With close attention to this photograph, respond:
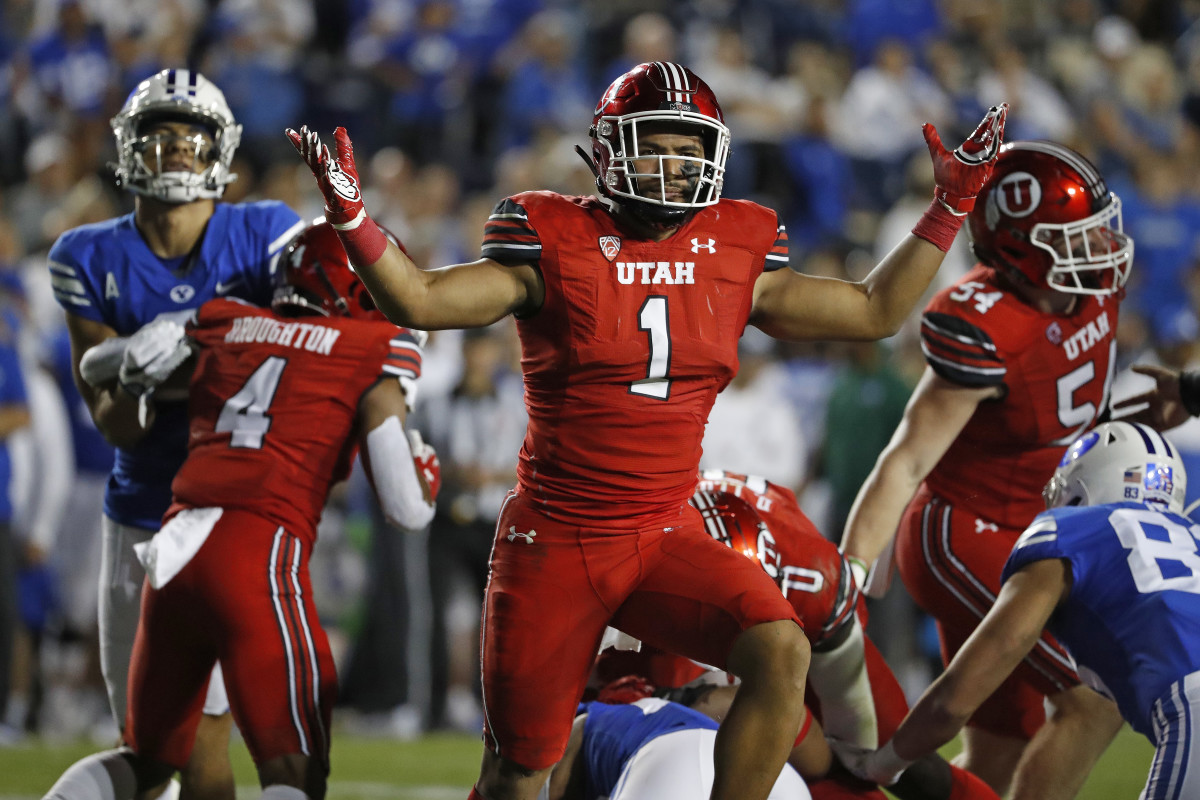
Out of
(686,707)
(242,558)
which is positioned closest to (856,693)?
(686,707)

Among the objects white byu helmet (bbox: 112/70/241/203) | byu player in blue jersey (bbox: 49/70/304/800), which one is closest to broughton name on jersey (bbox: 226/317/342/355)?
byu player in blue jersey (bbox: 49/70/304/800)

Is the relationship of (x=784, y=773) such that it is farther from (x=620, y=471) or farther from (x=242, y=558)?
(x=242, y=558)

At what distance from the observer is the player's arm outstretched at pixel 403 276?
9.95 feet

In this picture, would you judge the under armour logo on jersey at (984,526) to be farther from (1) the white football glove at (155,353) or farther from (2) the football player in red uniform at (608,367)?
(1) the white football glove at (155,353)

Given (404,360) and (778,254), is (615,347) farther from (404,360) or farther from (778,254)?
(404,360)

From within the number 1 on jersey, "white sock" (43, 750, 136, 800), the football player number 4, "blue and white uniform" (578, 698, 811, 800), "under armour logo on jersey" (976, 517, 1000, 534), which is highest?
the number 1 on jersey

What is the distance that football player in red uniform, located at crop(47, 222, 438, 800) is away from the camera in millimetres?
3562

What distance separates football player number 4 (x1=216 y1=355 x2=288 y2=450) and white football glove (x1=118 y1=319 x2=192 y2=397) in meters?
0.22

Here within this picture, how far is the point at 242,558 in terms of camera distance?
11.9 ft

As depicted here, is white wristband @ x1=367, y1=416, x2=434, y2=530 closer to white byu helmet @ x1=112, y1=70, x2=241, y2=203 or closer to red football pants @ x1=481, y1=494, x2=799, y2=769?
red football pants @ x1=481, y1=494, x2=799, y2=769

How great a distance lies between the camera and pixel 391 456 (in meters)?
3.80

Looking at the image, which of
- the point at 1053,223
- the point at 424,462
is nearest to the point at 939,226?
the point at 1053,223

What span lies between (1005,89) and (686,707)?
27.1 feet

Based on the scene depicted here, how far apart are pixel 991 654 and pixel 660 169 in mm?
1346
